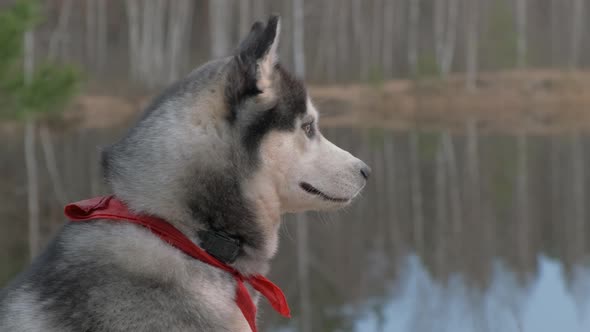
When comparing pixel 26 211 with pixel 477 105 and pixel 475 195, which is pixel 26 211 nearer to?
pixel 475 195

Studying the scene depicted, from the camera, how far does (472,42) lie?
121 ft

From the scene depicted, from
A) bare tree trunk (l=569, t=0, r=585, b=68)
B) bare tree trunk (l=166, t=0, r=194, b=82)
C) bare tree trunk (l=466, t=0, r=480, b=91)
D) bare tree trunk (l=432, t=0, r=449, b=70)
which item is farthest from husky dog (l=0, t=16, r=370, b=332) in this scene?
bare tree trunk (l=569, t=0, r=585, b=68)

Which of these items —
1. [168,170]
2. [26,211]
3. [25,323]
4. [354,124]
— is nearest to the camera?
[25,323]

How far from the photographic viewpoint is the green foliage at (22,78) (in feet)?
34.1

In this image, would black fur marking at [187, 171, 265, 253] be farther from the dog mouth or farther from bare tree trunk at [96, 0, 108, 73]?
bare tree trunk at [96, 0, 108, 73]

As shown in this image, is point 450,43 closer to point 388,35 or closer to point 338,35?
point 388,35

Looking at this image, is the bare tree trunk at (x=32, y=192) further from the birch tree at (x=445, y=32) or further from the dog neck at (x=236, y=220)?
the birch tree at (x=445, y=32)

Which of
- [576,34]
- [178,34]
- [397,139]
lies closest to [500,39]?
[576,34]

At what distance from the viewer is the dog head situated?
9.26 ft

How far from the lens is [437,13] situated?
3988 cm

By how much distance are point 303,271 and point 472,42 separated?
29.6 meters

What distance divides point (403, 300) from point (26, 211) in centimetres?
658

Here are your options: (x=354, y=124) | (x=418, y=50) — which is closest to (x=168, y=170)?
(x=354, y=124)

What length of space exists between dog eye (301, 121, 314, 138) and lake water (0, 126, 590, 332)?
1283 mm
